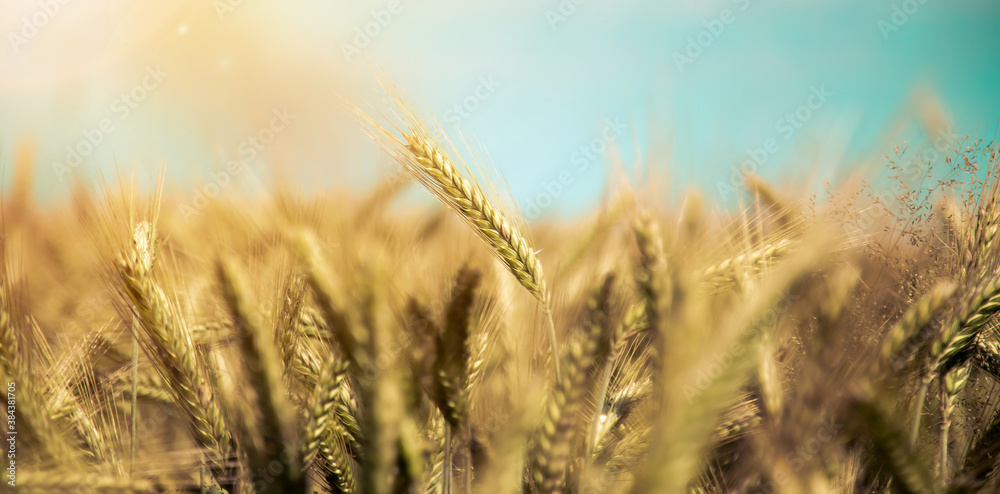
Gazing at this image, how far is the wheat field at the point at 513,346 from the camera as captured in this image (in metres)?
0.66

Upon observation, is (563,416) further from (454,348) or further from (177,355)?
(177,355)

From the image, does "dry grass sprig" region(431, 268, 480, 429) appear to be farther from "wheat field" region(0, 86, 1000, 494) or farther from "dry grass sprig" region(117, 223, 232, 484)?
"dry grass sprig" region(117, 223, 232, 484)

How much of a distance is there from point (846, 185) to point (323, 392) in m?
1.28

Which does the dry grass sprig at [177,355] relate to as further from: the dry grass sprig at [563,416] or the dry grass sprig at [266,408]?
the dry grass sprig at [563,416]

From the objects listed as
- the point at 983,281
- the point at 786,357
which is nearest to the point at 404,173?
the point at 786,357

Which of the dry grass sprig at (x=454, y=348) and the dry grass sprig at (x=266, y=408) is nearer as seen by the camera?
the dry grass sprig at (x=266, y=408)

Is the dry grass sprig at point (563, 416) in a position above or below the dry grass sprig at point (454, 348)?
below

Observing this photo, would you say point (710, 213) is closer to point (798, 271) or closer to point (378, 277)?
point (798, 271)

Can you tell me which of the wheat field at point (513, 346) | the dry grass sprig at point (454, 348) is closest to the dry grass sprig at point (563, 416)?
the wheat field at point (513, 346)

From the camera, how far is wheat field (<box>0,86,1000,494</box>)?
66 centimetres

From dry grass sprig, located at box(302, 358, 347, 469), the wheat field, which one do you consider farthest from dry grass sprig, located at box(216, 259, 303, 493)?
dry grass sprig, located at box(302, 358, 347, 469)

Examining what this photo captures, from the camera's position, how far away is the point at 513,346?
3.76ft

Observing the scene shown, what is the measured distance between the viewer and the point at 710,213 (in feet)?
2.89

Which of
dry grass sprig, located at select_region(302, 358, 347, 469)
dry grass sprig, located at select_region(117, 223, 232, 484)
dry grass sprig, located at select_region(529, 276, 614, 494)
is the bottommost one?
dry grass sprig, located at select_region(529, 276, 614, 494)
